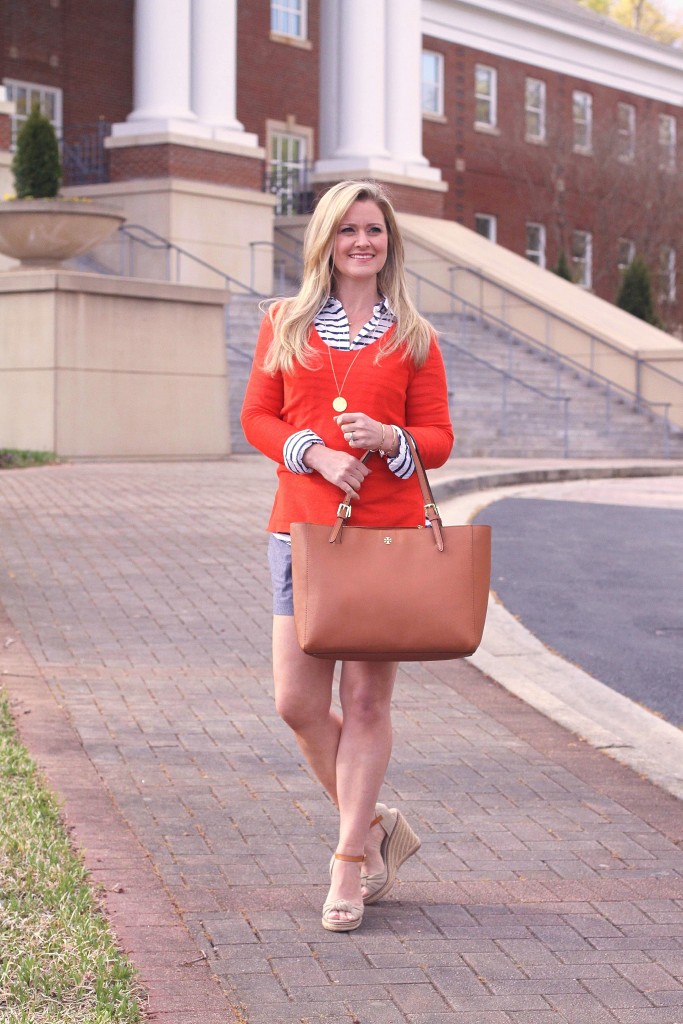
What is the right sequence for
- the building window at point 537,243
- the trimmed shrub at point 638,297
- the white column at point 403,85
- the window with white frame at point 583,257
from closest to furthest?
1. the white column at point 403,85
2. the trimmed shrub at point 638,297
3. the building window at point 537,243
4. the window with white frame at point 583,257

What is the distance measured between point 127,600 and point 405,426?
5.52m

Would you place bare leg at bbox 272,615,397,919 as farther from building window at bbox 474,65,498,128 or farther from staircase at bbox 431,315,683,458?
building window at bbox 474,65,498,128

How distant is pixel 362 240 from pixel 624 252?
4588 centimetres

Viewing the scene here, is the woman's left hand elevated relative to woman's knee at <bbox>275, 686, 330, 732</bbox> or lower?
elevated

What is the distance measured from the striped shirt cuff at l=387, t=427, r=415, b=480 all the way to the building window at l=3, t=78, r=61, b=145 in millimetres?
30027

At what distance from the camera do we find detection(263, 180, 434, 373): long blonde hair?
421 centimetres

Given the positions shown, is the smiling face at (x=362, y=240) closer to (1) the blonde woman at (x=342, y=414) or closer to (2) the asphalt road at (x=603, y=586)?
(1) the blonde woman at (x=342, y=414)

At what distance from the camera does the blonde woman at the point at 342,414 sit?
416cm

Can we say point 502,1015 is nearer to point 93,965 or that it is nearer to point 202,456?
point 93,965

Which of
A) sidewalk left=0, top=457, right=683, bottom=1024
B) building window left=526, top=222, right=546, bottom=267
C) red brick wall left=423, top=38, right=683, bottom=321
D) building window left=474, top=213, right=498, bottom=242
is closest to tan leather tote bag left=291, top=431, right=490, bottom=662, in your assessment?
sidewalk left=0, top=457, right=683, bottom=1024

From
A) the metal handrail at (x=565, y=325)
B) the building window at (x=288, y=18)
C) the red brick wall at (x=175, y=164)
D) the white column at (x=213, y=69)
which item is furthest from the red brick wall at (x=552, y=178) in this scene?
the red brick wall at (x=175, y=164)

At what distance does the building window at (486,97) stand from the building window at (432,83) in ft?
4.87

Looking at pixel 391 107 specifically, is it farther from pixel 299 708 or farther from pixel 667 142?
pixel 299 708

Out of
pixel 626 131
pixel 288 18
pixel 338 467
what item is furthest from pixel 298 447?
pixel 626 131
